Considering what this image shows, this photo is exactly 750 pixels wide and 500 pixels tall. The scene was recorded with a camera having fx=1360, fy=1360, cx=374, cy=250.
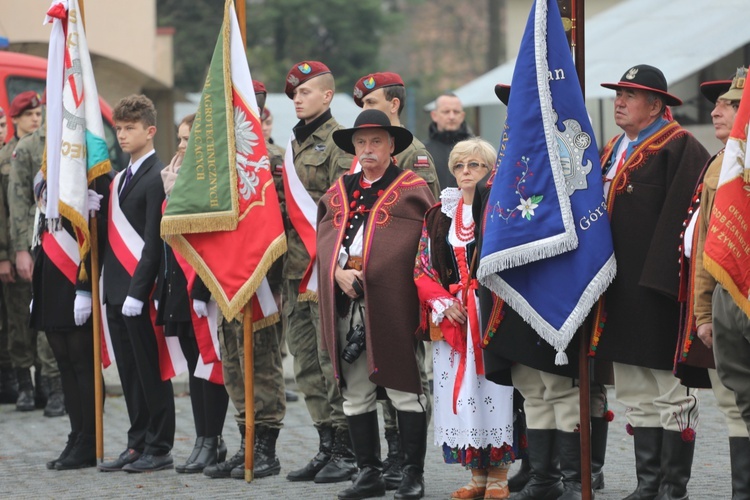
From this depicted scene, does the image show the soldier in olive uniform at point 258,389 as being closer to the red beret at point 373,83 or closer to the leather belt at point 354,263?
the leather belt at point 354,263

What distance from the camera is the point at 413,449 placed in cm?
716

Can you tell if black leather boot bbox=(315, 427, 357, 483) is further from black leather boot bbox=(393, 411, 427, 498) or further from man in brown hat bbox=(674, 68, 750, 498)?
man in brown hat bbox=(674, 68, 750, 498)

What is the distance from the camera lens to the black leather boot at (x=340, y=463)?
775cm

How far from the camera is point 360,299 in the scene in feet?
23.7

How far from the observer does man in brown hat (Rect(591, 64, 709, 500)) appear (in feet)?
20.9

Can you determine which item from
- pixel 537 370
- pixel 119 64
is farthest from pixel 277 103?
pixel 537 370

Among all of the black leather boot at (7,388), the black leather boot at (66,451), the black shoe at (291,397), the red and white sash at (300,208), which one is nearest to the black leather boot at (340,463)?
the red and white sash at (300,208)

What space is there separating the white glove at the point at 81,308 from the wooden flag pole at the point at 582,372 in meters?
3.41

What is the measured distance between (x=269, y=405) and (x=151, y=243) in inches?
47.2

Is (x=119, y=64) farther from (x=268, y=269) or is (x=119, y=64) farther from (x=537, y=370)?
(x=537, y=370)

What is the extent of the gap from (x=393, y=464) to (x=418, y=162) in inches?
68.2

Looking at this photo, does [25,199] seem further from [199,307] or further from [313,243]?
[313,243]

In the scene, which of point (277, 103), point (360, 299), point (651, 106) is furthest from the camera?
point (277, 103)

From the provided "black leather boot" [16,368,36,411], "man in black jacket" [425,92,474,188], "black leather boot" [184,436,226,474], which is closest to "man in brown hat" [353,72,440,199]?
"black leather boot" [184,436,226,474]
